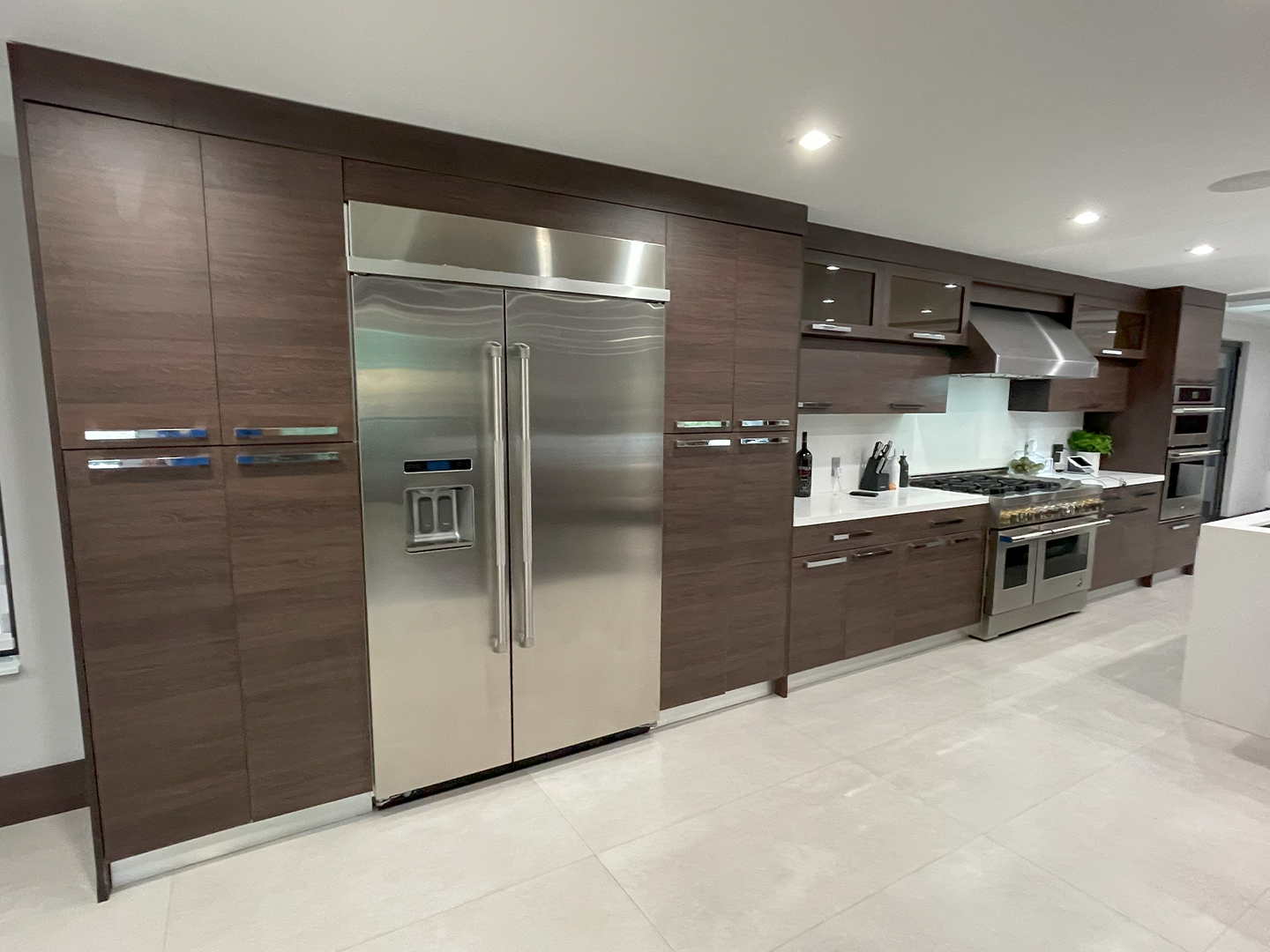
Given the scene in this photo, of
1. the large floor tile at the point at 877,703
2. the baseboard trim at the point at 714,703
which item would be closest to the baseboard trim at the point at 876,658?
the large floor tile at the point at 877,703

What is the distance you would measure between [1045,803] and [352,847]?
2505 millimetres

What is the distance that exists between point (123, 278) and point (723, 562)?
92.9 inches

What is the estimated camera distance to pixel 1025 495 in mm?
3918

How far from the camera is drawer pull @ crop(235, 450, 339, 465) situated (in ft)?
6.47

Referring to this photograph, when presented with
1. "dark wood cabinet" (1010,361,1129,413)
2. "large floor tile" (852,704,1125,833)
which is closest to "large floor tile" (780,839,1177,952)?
"large floor tile" (852,704,1125,833)

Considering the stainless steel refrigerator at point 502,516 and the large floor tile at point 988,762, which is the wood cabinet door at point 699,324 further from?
the large floor tile at point 988,762

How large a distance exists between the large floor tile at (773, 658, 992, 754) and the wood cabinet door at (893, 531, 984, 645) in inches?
10.2

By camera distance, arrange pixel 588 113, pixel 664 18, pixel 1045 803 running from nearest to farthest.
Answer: pixel 664 18 → pixel 588 113 → pixel 1045 803

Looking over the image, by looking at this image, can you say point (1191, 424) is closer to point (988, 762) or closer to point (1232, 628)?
point (1232, 628)

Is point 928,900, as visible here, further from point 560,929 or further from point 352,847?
point 352,847

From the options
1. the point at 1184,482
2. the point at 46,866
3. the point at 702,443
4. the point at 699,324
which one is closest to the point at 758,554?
the point at 702,443

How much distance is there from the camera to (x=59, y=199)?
1698 millimetres

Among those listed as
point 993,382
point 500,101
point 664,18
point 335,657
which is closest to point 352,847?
point 335,657

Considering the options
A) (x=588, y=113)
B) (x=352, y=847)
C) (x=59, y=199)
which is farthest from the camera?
(x=352, y=847)
